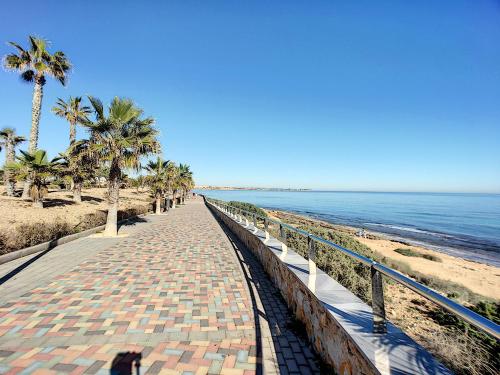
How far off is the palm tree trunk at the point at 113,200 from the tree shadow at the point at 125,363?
9.74 m

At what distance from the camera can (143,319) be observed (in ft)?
14.0

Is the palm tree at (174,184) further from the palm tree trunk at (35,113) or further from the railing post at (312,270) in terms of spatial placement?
the railing post at (312,270)

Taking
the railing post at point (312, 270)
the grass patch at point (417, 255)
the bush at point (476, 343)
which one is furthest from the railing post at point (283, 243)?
the grass patch at point (417, 255)

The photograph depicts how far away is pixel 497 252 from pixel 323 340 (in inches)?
1264

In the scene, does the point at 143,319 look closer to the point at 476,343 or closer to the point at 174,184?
the point at 476,343

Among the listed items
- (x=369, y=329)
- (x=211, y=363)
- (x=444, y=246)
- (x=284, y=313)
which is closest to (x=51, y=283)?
(x=211, y=363)

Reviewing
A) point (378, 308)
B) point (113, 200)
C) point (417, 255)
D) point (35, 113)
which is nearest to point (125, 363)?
point (378, 308)

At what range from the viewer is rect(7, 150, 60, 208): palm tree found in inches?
620

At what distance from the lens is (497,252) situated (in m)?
25.1

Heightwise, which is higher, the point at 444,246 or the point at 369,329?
the point at 369,329

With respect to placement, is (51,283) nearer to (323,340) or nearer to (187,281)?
(187,281)

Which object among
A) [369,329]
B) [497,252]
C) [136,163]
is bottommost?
[497,252]

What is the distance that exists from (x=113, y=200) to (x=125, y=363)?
10.5 metres

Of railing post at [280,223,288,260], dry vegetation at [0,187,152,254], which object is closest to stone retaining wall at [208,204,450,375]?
railing post at [280,223,288,260]
